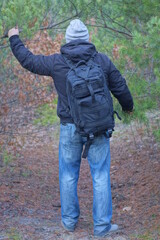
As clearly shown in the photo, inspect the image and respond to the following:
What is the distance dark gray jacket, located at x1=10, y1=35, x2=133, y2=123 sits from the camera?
3.97 meters

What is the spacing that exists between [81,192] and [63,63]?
9.47 ft

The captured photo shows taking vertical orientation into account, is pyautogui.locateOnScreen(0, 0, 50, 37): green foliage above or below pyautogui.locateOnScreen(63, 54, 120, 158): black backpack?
above

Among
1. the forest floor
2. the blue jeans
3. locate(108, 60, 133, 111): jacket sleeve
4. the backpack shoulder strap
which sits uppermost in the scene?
the backpack shoulder strap

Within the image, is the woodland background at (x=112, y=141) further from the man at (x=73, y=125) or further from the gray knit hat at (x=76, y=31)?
the gray knit hat at (x=76, y=31)

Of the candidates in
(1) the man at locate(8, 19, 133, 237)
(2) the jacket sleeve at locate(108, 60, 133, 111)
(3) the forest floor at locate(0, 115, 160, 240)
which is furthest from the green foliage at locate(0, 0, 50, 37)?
(3) the forest floor at locate(0, 115, 160, 240)

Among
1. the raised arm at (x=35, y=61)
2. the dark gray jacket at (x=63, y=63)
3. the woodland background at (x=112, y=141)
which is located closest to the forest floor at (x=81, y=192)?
the woodland background at (x=112, y=141)

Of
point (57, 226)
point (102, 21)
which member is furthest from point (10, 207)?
point (102, 21)

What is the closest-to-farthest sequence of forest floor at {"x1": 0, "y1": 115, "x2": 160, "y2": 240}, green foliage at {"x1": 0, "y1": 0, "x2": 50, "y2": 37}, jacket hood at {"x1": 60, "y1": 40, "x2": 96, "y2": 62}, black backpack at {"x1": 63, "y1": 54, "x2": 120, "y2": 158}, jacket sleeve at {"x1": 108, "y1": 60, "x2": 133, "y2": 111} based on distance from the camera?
black backpack at {"x1": 63, "y1": 54, "x2": 120, "y2": 158}
jacket hood at {"x1": 60, "y1": 40, "x2": 96, "y2": 62}
jacket sleeve at {"x1": 108, "y1": 60, "x2": 133, "y2": 111}
forest floor at {"x1": 0, "y1": 115, "x2": 160, "y2": 240}
green foliage at {"x1": 0, "y1": 0, "x2": 50, "y2": 37}

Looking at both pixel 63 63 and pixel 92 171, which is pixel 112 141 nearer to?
pixel 92 171

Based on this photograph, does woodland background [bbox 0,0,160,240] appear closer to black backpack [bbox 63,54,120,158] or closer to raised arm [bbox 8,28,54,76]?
black backpack [bbox 63,54,120,158]

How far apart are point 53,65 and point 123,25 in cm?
272

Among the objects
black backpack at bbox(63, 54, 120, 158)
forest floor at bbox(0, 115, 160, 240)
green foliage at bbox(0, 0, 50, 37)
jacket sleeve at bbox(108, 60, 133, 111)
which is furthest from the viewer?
green foliage at bbox(0, 0, 50, 37)

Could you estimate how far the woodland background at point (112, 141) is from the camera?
456cm

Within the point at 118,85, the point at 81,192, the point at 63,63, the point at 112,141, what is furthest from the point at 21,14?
the point at 112,141
